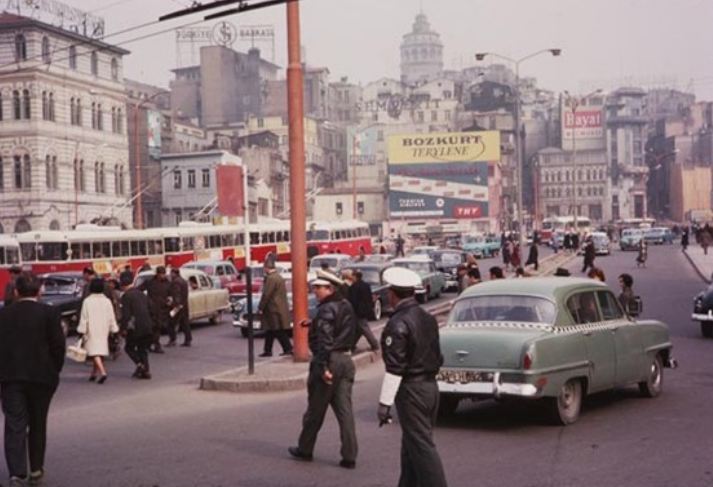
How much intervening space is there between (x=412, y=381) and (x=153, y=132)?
9136 cm

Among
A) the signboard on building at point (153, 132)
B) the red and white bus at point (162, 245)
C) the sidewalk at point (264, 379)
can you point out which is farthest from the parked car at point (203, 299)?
the signboard on building at point (153, 132)

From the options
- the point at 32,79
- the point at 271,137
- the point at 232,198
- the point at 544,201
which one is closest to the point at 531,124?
the point at 544,201

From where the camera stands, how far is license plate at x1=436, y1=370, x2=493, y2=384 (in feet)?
37.6

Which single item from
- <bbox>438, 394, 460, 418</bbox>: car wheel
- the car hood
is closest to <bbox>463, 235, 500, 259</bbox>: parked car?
<bbox>438, 394, 460, 418</bbox>: car wheel

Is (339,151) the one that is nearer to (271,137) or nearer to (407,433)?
(271,137)

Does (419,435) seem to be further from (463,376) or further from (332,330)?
(463,376)

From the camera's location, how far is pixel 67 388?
663 inches

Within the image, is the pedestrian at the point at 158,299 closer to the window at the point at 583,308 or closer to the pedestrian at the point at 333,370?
the window at the point at 583,308

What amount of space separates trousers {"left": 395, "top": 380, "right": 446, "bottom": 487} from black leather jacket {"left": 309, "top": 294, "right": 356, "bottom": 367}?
6.63 ft

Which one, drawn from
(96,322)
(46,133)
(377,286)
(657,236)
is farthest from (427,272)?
(657,236)

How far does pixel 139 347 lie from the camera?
17734mm

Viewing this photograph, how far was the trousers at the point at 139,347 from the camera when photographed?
1753 cm

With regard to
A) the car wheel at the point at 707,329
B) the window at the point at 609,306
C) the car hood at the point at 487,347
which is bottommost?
the car wheel at the point at 707,329

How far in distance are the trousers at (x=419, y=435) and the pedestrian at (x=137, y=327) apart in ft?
33.5
